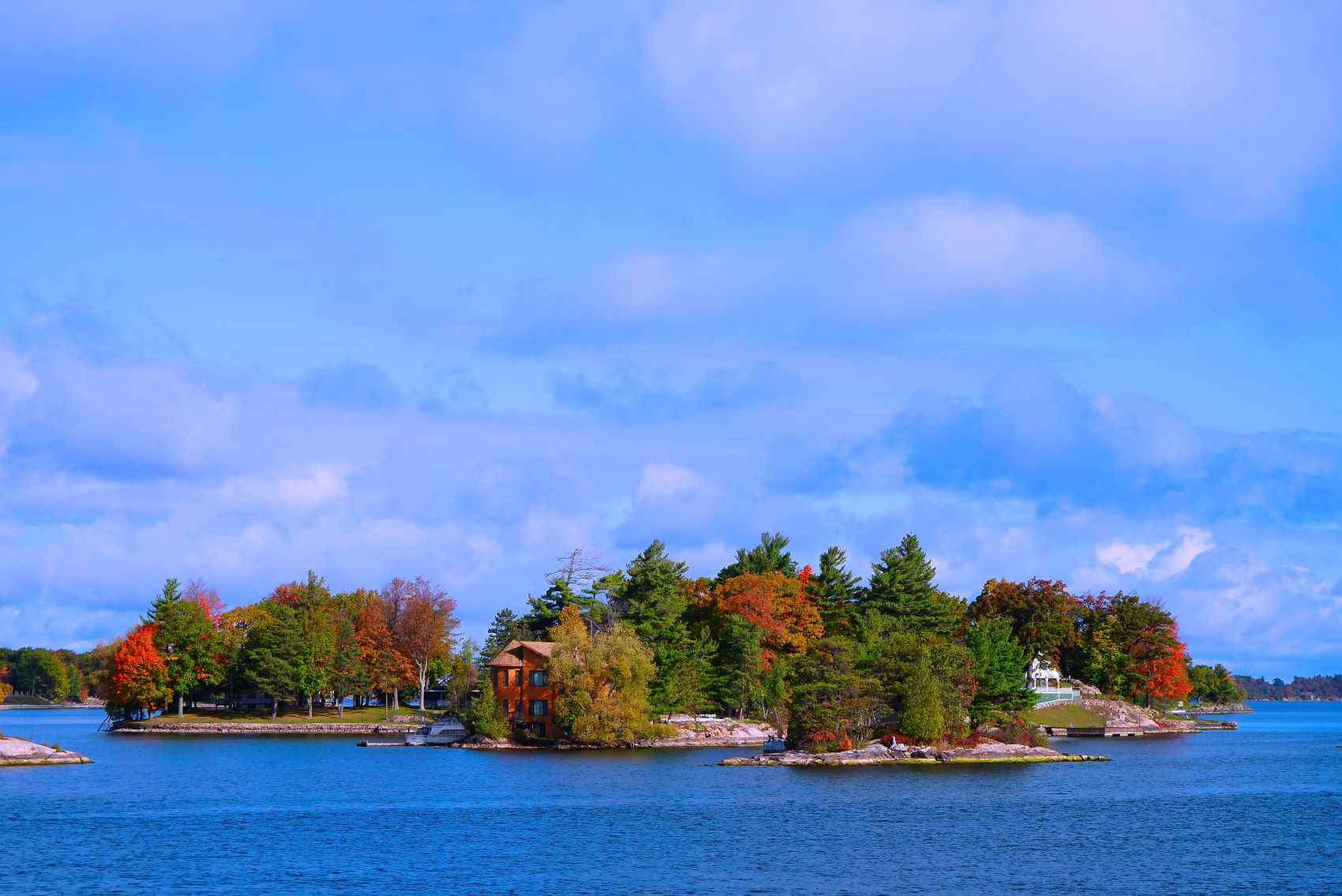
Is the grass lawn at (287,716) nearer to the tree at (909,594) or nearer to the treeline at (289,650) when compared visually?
the treeline at (289,650)

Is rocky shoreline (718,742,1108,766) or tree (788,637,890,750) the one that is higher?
tree (788,637,890,750)

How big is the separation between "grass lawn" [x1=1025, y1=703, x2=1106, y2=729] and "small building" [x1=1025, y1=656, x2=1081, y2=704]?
3.74 ft

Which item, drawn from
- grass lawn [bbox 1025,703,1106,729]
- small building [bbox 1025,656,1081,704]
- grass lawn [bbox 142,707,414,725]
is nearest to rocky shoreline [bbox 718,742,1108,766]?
grass lawn [bbox 1025,703,1106,729]

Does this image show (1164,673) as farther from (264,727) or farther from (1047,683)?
(264,727)

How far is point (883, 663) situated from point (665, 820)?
36275 millimetres

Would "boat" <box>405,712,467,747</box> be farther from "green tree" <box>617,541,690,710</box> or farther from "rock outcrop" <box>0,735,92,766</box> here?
"rock outcrop" <box>0,735,92,766</box>

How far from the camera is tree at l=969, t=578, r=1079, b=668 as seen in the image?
529 ft

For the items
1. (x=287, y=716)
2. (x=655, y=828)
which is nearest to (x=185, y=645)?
(x=287, y=716)

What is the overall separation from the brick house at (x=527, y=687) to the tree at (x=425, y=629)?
39.9 meters

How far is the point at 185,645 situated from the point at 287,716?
16451mm

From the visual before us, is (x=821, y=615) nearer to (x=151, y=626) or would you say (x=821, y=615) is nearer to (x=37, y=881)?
(x=151, y=626)

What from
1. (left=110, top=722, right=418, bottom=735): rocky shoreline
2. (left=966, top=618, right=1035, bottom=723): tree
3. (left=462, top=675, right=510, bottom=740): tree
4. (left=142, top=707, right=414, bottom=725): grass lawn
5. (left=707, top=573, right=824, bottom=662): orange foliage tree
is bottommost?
(left=110, top=722, right=418, bottom=735): rocky shoreline

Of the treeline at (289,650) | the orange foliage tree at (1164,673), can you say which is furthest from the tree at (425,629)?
the orange foliage tree at (1164,673)

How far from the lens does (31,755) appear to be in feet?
342
